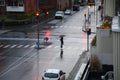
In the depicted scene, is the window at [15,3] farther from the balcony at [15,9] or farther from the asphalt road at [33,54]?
the asphalt road at [33,54]

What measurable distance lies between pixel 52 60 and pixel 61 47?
27.2 ft

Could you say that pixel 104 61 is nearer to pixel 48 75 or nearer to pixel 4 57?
pixel 48 75

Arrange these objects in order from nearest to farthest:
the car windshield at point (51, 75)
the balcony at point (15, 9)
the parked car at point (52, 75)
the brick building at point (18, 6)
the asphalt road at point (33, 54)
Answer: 1. the parked car at point (52, 75)
2. the car windshield at point (51, 75)
3. the asphalt road at point (33, 54)
4. the brick building at point (18, 6)
5. the balcony at point (15, 9)

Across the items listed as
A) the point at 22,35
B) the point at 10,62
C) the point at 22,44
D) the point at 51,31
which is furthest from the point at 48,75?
the point at 51,31

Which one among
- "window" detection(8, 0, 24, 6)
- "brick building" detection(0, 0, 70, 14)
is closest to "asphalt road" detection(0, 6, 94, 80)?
"brick building" detection(0, 0, 70, 14)

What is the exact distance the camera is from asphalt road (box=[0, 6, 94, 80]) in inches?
1522

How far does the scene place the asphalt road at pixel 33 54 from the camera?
127ft

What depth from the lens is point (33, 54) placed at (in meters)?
48.4

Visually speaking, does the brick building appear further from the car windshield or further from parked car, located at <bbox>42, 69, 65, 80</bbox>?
the car windshield

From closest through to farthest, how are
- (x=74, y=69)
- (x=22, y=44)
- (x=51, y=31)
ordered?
(x=74, y=69), (x=22, y=44), (x=51, y=31)

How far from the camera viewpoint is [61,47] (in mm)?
52688

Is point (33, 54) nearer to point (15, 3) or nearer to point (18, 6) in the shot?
point (18, 6)

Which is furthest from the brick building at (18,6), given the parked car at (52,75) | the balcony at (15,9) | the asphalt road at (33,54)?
the parked car at (52,75)

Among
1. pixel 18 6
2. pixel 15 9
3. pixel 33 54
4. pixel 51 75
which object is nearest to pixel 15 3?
pixel 15 9
